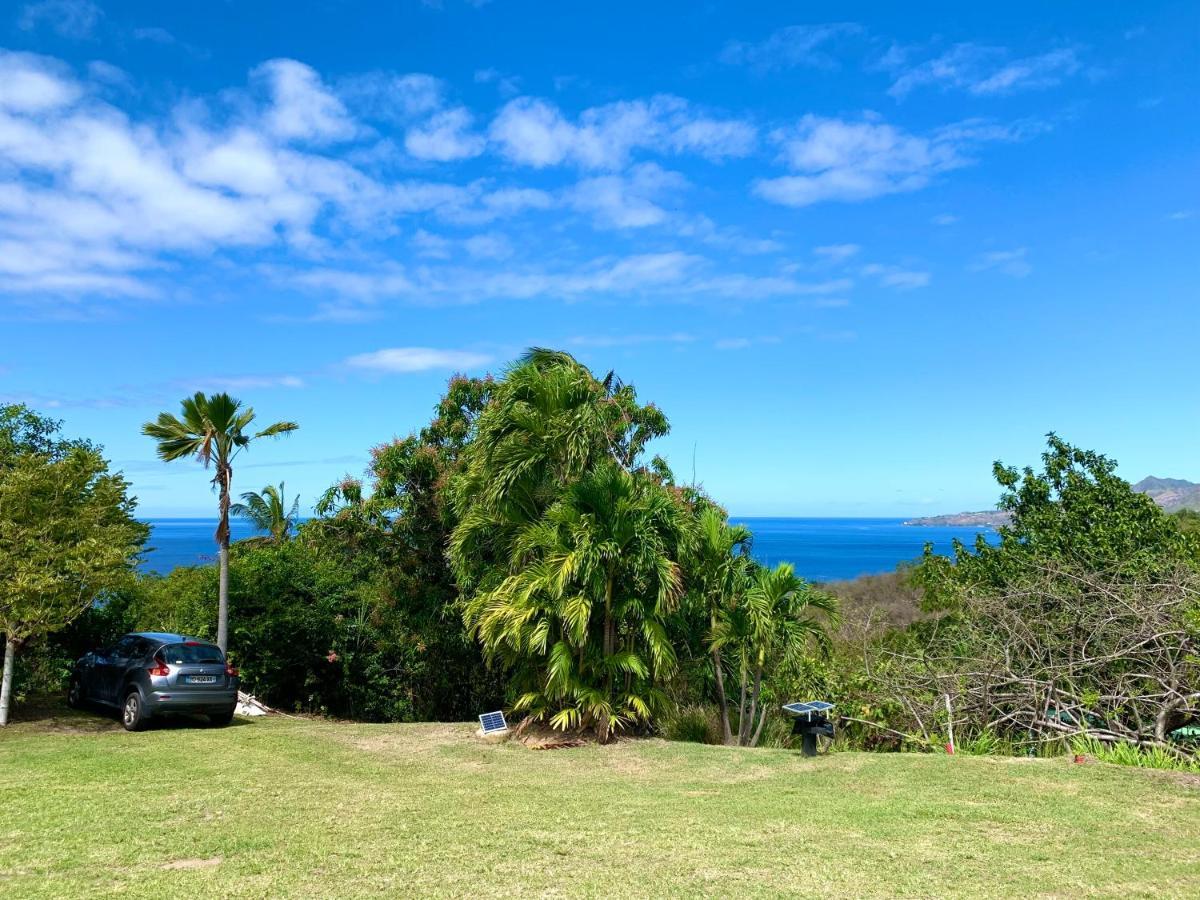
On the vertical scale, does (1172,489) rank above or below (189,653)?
above

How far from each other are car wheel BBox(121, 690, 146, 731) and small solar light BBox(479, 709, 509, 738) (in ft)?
15.8

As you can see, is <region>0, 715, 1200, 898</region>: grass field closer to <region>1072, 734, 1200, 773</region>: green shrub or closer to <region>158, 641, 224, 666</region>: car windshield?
<region>1072, 734, 1200, 773</region>: green shrub

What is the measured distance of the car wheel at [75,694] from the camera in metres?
13.4

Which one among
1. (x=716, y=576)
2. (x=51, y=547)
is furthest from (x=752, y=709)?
(x=51, y=547)

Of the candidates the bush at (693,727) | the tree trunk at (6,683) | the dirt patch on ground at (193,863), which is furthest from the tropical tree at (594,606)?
the tree trunk at (6,683)

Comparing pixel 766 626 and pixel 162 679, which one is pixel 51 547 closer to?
pixel 162 679

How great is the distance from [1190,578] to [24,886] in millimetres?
12397

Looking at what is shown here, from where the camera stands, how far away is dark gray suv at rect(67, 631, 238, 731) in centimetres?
1173

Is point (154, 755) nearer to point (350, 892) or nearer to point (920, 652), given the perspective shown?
point (350, 892)

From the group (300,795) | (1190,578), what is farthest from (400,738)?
(1190,578)

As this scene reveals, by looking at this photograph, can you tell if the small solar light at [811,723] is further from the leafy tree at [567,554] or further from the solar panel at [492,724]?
the solar panel at [492,724]

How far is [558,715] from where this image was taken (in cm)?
1133

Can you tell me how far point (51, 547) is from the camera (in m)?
11.8

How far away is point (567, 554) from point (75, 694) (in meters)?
9.09
